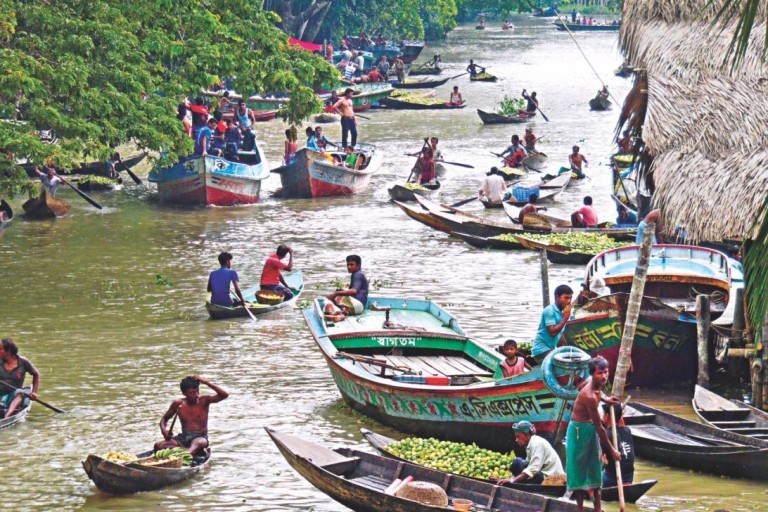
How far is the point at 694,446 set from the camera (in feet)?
38.4

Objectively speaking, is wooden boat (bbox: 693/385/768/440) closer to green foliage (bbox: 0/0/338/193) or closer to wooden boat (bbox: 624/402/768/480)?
wooden boat (bbox: 624/402/768/480)

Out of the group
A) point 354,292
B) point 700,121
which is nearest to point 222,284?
point 354,292

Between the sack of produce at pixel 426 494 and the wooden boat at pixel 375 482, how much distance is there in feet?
0.54

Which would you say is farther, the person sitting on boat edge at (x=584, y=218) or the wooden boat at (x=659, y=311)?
the person sitting on boat edge at (x=584, y=218)

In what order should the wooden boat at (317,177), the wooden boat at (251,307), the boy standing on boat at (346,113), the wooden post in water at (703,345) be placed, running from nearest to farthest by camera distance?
the wooden post in water at (703,345) < the wooden boat at (251,307) < the wooden boat at (317,177) < the boy standing on boat at (346,113)

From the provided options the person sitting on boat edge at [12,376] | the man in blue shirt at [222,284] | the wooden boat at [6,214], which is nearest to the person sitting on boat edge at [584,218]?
the man in blue shirt at [222,284]

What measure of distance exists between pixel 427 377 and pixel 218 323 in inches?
235

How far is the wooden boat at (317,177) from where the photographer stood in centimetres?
2881

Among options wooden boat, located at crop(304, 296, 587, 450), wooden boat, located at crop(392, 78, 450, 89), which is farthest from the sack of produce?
wooden boat, located at crop(392, 78, 450, 89)

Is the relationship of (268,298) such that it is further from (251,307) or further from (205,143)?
(205,143)

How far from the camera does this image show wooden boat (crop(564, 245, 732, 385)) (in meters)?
13.9

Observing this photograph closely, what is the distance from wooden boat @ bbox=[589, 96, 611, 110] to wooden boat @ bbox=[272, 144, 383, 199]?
1822 centimetres

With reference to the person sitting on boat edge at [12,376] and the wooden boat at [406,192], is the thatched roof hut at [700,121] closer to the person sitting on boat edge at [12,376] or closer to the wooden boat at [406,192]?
the person sitting on boat edge at [12,376]

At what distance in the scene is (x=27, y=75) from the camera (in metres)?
19.1
